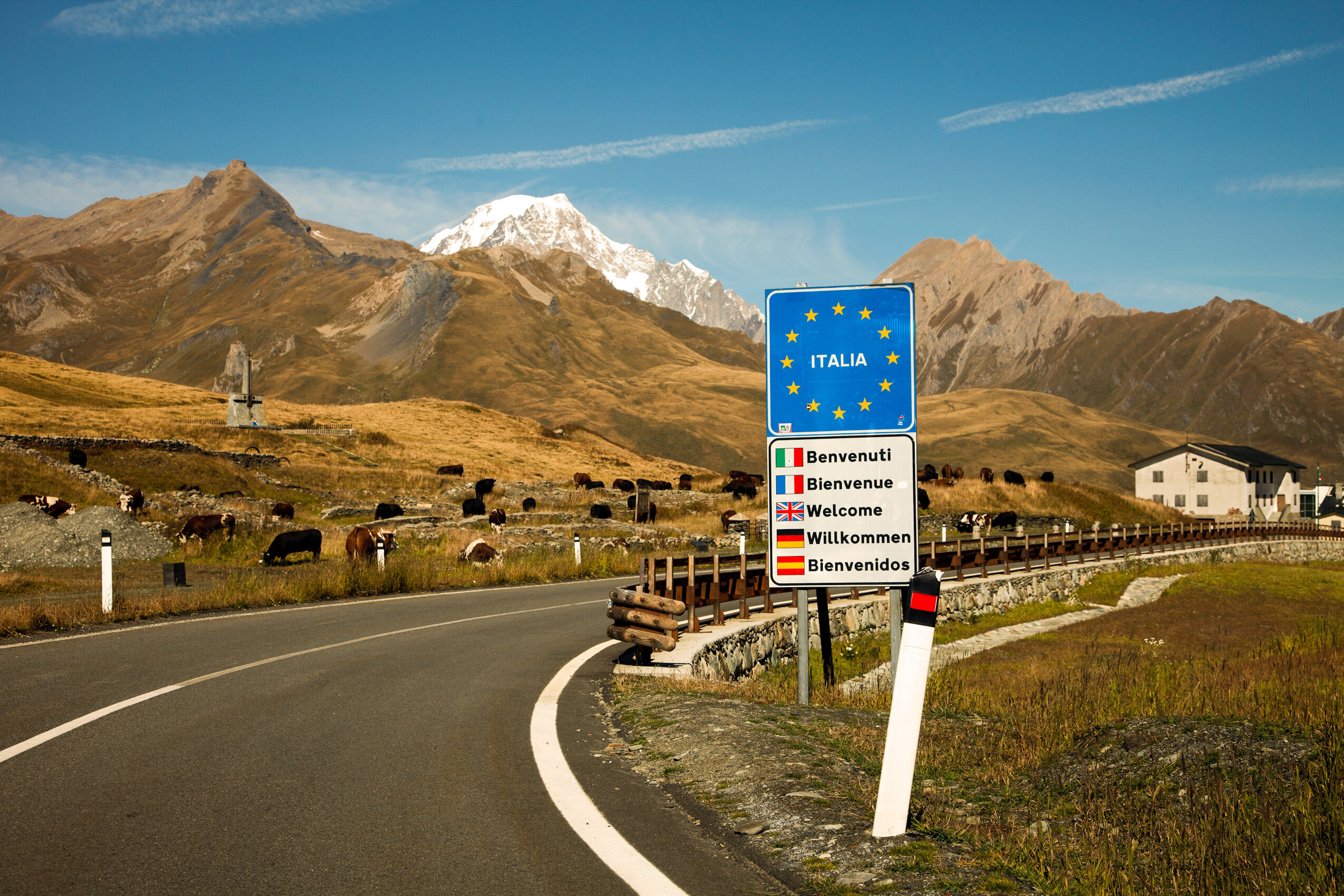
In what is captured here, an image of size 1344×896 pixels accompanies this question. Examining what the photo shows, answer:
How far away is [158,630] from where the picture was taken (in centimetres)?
1362

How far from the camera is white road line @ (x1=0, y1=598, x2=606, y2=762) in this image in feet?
23.0

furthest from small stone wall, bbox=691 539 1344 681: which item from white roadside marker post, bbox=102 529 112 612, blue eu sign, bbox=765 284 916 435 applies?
white roadside marker post, bbox=102 529 112 612

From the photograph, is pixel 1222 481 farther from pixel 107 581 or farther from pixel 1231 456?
pixel 107 581

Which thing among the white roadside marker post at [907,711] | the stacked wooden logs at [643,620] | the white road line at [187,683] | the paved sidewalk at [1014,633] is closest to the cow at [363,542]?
the white road line at [187,683]

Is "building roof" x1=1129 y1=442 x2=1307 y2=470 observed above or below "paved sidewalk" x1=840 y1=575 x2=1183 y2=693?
above

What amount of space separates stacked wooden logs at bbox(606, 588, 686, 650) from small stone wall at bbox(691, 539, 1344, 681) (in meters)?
0.55

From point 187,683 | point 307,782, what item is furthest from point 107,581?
point 307,782

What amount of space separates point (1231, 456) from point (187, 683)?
363ft

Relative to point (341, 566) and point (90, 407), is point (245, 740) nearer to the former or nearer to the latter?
point (341, 566)

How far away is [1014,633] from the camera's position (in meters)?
24.0

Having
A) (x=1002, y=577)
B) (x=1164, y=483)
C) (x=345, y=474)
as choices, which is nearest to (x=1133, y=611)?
(x=1002, y=577)

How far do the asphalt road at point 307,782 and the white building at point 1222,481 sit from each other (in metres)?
101

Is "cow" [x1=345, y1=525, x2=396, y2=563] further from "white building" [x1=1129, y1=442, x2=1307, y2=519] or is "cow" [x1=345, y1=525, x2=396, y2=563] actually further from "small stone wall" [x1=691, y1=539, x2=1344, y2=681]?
"white building" [x1=1129, y1=442, x2=1307, y2=519]

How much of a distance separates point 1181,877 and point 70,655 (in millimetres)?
11569
